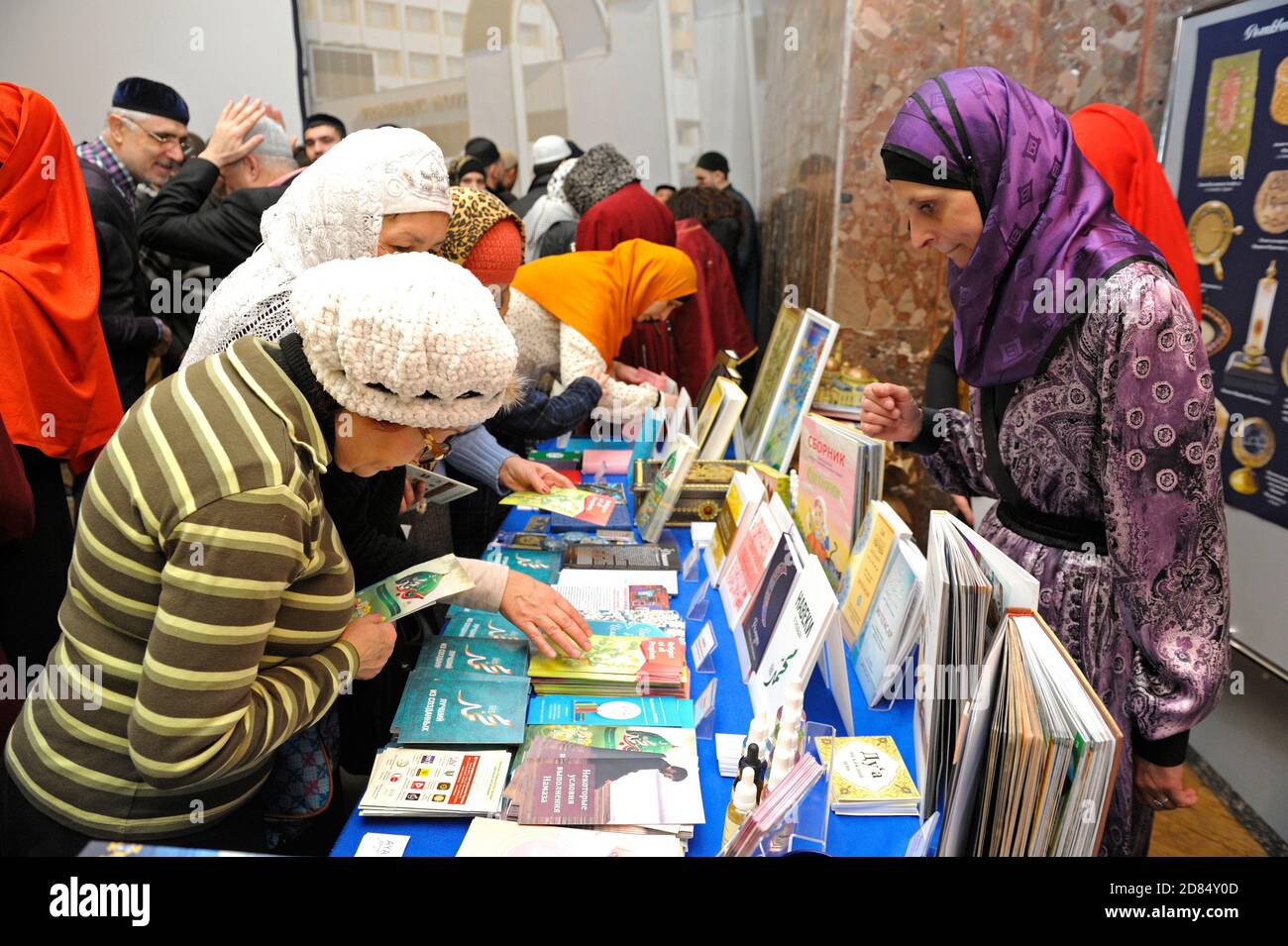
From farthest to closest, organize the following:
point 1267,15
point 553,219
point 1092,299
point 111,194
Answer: point 553,219, point 111,194, point 1267,15, point 1092,299

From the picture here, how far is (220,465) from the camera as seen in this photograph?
0.98 m

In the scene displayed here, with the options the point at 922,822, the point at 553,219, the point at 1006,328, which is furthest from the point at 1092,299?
the point at 553,219

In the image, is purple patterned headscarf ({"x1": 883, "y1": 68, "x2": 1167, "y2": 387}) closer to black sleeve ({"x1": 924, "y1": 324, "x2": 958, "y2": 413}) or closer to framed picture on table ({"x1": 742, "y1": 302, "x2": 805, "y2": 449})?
black sleeve ({"x1": 924, "y1": 324, "x2": 958, "y2": 413})

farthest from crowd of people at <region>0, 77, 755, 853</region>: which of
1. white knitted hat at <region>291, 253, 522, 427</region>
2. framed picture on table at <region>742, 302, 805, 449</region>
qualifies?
framed picture on table at <region>742, 302, 805, 449</region>

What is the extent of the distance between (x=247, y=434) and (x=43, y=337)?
5.32 ft

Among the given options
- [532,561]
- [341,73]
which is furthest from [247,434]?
[341,73]

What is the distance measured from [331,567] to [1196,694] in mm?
1248

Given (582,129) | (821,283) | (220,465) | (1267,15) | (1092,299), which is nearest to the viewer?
(220,465)

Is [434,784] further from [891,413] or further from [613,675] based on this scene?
[891,413]

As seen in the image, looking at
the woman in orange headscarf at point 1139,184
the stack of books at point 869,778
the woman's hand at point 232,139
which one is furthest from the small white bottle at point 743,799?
the woman's hand at point 232,139

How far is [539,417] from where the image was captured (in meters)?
2.76

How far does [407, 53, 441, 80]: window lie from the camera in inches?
287

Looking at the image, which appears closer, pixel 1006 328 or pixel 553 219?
pixel 1006 328

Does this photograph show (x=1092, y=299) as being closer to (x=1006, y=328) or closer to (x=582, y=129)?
(x=1006, y=328)
